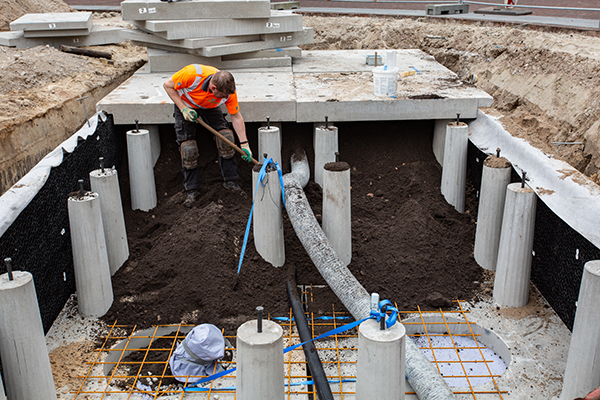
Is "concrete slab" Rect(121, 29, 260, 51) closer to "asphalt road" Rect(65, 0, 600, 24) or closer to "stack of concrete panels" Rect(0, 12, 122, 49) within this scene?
"stack of concrete panels" Rect(0, 12, 122, 49)

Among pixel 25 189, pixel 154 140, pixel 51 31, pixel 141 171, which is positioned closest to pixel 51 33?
pixel 51 31

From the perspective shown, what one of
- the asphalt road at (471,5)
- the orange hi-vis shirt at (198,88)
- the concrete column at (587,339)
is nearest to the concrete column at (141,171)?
the orange hi-vis shirt at (198,88)

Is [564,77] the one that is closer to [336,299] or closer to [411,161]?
[411,161]

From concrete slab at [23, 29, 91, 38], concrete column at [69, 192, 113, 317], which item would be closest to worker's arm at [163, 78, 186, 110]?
concrete column at [69, 192, 113, 317]

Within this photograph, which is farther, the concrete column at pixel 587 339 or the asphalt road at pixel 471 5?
the asphalt road at pixel 471 5

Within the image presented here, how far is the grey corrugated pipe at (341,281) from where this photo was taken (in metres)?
3.84

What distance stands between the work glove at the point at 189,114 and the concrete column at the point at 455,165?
119 inches

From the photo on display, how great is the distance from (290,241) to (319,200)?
88cm

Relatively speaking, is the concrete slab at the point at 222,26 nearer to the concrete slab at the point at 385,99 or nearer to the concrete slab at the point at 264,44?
the concrete slab at the point at 264,44

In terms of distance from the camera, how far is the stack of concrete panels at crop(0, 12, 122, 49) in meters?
10.4

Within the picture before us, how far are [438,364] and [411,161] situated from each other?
345cm

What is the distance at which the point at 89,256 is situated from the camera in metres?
4.84

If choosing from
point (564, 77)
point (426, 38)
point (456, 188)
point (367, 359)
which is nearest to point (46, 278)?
point (367, 359)

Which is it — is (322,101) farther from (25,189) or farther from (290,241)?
(25,189)
